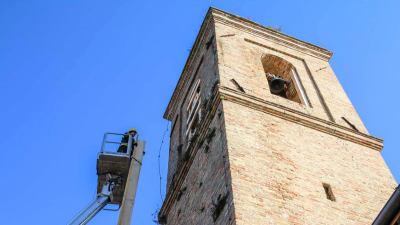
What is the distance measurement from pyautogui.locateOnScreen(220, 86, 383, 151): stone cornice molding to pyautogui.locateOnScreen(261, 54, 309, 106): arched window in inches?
67.8

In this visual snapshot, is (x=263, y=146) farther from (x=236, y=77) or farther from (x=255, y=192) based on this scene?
(x=236, y=77)

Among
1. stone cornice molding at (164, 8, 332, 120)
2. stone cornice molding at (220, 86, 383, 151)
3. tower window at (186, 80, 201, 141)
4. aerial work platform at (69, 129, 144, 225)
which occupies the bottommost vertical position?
aerial work platform at (69, 129, 144, 225)

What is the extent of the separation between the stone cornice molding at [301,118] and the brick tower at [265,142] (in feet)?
0.08

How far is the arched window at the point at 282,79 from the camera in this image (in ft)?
48.0

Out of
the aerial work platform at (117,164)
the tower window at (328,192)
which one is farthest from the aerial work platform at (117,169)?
the tower window at (328,192)

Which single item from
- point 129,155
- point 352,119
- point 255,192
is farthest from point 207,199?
point 352,119

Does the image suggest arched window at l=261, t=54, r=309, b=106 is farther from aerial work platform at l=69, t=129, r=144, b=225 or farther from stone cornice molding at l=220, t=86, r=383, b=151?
aerial work platform at l=69, t=129, r=144, b=225

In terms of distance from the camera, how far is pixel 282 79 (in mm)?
15219

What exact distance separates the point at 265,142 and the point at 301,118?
184 centimetres

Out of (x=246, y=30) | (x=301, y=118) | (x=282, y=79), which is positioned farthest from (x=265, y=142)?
(x=246, y=30)

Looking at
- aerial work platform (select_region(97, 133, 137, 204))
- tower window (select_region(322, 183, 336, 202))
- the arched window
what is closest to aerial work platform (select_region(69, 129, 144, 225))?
aerial work platform (select_region(97, 133, 137, 204))

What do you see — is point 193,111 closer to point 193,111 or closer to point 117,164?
point 193,111

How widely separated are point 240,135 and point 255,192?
174 centimetres

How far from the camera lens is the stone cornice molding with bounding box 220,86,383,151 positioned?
37.9 feet
